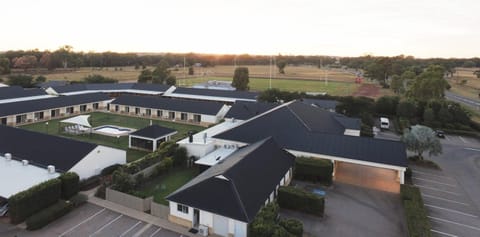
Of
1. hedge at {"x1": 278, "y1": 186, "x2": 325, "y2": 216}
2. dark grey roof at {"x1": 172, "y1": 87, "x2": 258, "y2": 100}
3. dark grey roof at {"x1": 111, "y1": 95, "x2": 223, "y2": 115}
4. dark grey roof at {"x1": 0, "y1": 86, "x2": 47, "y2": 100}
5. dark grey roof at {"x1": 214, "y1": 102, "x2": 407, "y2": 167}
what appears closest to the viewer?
hedge at {"x1": 278, "y1": 186, "x2": 325, "y2": 216}

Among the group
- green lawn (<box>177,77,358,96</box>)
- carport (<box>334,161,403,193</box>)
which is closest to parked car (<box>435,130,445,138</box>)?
carport (<box>334,161,403,193</box>)

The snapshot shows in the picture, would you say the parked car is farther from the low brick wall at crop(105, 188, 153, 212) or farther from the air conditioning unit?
the low brick wall at crop(105, 188, 153, 212)

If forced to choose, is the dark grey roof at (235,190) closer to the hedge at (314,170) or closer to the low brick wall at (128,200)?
the low brick wall at (128,200)

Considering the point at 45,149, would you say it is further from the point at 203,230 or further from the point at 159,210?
the point at 203,230

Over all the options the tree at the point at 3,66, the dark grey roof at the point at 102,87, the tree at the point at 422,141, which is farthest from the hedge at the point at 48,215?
the tree at the point at 3,66

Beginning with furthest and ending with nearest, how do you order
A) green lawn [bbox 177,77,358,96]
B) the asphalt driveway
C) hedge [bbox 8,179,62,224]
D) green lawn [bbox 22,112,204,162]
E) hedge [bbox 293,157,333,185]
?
green lawn [bbox 177,77,358,96] → green lawn [bbox 22,112,204,162] → hedge [bbox 293,157,333,185] → the asphalt driveway → hedge [bbox 8,179,62,224]
